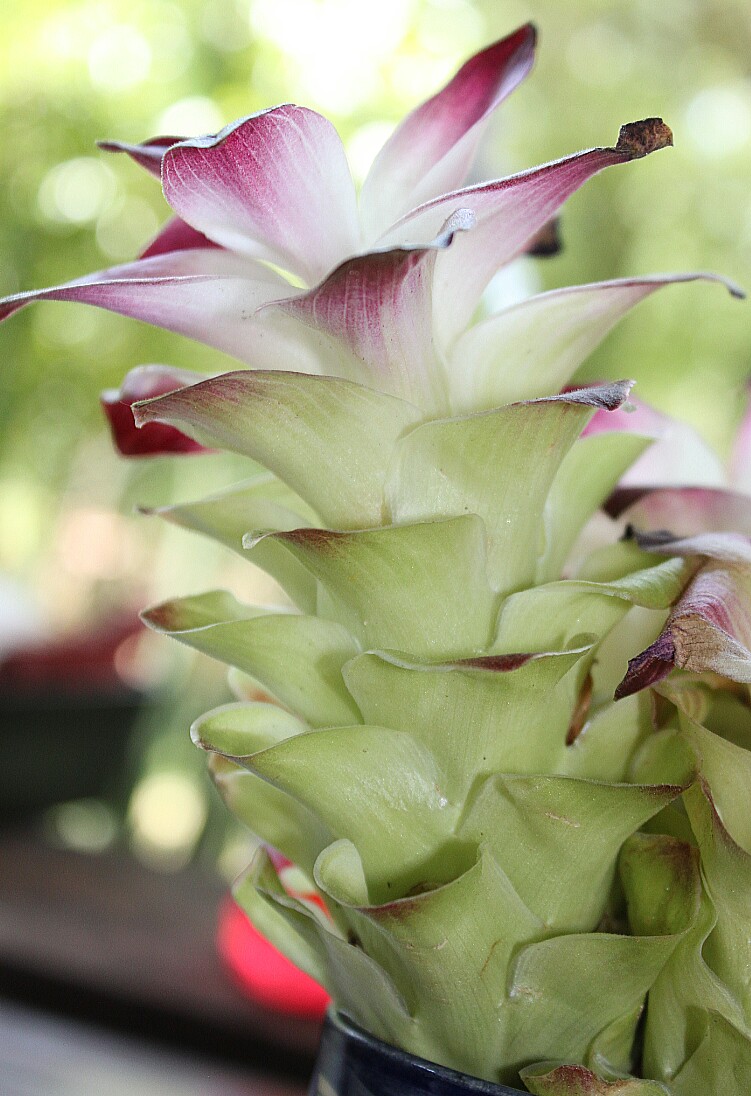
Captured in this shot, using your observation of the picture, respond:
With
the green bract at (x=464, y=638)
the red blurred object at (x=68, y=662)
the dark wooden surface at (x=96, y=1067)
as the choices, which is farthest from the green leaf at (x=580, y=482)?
the red blurred object at (x=68, y=662)

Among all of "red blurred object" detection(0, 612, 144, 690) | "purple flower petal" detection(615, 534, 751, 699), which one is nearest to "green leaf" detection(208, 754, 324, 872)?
"purple flower petal" detection(615, 534, 751, 699)

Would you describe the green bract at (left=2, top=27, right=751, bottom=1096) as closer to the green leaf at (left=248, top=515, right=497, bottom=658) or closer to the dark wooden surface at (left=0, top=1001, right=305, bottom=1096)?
the green leaf at (left=248, top=515, right=497, bottom=658)

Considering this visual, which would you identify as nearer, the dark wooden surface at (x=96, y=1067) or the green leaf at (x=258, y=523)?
the green leaf at (x=258, y=523)

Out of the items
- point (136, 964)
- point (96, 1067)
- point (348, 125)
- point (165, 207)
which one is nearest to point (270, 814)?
point (96, 1067)

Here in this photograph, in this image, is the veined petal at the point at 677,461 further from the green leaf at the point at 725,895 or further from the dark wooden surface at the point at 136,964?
the dark wooden surface at the point at 136,964

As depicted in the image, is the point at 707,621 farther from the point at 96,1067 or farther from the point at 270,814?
the point at 96,1067
